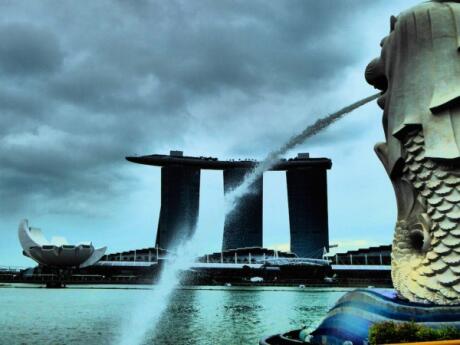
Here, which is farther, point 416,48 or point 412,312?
point 416,48

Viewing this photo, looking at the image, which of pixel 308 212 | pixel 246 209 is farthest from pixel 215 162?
pixel 308 212

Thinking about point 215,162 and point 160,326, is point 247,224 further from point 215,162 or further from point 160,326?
point 160,326

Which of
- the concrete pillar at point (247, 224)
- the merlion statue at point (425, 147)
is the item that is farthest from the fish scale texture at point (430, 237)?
the concrete pillar at point (247, 224)

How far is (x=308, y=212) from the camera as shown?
17800 centimetres

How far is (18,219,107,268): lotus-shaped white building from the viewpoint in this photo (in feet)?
418

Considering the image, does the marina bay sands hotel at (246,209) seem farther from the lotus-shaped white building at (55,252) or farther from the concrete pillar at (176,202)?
the lotus-shaped white building at (55,252)

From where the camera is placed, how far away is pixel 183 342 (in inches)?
1066

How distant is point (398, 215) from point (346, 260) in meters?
152

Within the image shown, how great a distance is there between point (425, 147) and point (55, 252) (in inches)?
4693

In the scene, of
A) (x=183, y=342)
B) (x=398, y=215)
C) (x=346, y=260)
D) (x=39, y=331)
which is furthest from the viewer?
(x=346, y=260)

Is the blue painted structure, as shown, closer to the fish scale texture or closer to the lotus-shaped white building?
the fish scale texture

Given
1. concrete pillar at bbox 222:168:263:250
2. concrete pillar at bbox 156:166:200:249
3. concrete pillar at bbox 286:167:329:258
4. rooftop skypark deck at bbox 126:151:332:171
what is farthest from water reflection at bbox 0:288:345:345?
concrete pillar at bbox 156:166:200:249

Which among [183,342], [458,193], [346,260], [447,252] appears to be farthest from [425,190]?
[346,260]

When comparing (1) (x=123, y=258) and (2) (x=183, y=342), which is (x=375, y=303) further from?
(1) (x=123, y=258)
